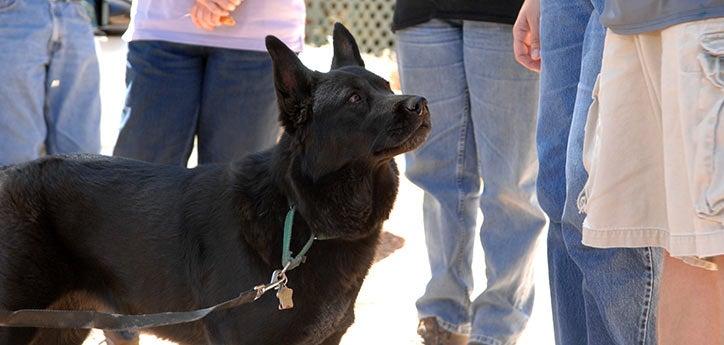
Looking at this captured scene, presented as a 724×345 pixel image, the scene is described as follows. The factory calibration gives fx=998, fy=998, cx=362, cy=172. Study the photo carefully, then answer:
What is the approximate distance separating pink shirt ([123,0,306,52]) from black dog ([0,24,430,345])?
2.19ft

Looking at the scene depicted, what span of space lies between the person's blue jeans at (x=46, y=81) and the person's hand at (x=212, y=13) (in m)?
1.25

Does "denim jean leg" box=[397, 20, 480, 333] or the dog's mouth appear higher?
the dog's mouth

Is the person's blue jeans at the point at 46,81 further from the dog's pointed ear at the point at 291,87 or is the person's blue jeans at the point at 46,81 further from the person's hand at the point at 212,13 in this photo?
the dog's pointed ear at the point at 291,87

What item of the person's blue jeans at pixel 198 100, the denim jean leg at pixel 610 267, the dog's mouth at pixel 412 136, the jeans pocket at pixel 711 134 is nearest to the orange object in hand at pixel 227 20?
the person's blue jeans at pixel 198 100

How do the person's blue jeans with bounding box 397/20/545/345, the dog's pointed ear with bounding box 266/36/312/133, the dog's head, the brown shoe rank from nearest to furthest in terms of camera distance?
the dog's head
the dog's pointed ear with bounding box 266/36/312/133
the person's blue jeans with bounding box 397/20/545/345
the brown shoe

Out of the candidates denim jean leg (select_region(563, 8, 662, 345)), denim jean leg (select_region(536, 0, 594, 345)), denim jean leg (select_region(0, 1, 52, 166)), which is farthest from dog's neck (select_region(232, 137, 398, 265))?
denim jean leg (select_region(0, 1, 52, 166))

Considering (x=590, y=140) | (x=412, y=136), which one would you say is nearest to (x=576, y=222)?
(x=590, y=140)

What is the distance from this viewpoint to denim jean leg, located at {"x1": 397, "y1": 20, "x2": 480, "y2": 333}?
4.03 m

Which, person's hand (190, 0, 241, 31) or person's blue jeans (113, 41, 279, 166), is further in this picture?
person's blue jeans (113, 41, 279, 166)

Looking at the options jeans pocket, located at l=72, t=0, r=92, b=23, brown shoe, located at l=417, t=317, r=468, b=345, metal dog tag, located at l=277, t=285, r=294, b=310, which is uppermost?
jeans pocket, located at l=72, t=0, r=92, b=23

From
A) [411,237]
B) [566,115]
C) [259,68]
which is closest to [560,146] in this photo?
[566,115]

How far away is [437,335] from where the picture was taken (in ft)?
14.0

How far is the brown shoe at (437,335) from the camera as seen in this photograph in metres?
4.25

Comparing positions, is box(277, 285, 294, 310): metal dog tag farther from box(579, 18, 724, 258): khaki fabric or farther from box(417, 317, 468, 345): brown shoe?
box(417, 317, 468, 345): brown shoe
